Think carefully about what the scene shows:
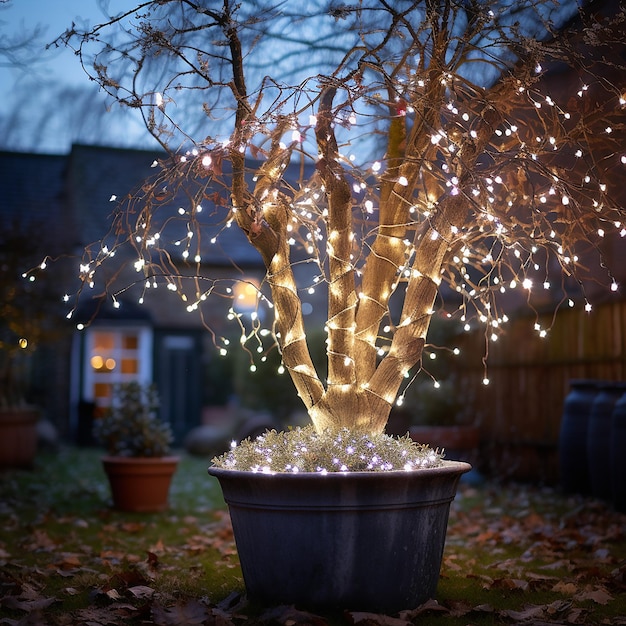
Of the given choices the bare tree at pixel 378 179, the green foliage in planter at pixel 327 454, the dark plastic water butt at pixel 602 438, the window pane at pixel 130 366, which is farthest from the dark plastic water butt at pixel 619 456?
the window pane at pixel 130 366

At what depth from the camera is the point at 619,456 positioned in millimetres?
6902

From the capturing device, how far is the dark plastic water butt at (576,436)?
8070mm

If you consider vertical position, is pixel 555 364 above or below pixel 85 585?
above

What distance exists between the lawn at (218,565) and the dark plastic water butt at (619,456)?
0.15 metres

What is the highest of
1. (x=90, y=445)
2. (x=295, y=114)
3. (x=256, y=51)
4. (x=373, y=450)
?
(x=256, y=51)

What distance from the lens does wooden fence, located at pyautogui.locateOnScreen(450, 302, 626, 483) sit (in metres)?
8.54

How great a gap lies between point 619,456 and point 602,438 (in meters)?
0.66

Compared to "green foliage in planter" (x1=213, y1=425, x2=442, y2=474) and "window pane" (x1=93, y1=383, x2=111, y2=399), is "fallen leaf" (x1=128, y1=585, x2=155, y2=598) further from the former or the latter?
"window pane" (x1=93, y1=383, x2=111, y2=399)

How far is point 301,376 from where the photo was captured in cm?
434

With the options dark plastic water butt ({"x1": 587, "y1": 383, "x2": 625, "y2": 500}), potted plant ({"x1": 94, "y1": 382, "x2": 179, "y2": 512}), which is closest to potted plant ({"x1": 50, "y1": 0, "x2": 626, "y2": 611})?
dark plastic water butt ({"x1": 587, "y1": 383, "x2": 625, "y2": 500})

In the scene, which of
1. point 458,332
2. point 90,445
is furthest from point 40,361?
point 458,332

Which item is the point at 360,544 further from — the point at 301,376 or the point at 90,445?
the point at 90,445

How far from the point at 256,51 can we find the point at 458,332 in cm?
629

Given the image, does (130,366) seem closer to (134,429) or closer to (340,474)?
(134,429)
